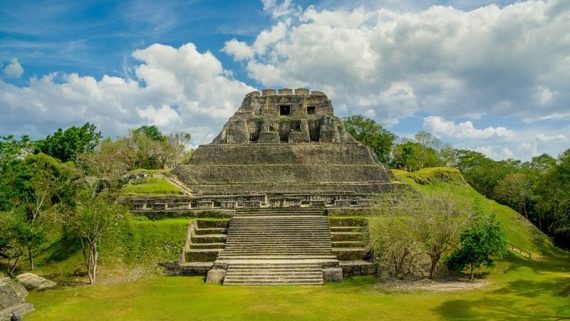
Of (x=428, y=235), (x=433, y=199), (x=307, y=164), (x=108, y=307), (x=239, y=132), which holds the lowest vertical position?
(x=108, y=307)

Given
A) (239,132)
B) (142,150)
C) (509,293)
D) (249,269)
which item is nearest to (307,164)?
(239,132)

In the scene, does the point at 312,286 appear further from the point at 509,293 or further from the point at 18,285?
the point at 18,285

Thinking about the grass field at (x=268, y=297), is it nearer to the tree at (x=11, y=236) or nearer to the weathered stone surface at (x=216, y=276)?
the weathered stone surface at (x=216, y=276)

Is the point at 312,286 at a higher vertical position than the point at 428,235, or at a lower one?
lower

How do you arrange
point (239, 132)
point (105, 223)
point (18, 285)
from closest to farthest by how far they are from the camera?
point (18, 285) → point (105, 223) → point (239, 132)

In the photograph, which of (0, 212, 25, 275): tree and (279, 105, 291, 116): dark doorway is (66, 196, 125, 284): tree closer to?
(0, 212, 25, 275): tree

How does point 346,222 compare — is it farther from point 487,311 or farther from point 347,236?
point 487,311

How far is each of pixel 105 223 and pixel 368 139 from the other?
39.4m

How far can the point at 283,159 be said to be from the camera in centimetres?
3244

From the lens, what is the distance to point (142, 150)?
49125 mm

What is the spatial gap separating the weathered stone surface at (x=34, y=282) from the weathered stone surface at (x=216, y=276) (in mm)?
5881

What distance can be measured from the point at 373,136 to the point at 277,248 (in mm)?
35350

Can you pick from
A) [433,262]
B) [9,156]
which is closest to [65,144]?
[9,156]

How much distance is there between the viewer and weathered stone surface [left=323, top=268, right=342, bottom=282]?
652 inches
